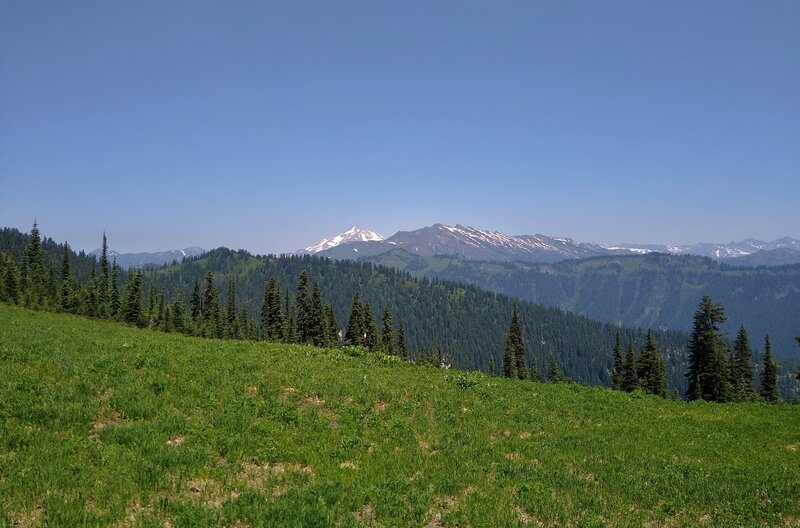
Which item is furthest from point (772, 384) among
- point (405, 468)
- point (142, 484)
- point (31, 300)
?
point (31, 300)

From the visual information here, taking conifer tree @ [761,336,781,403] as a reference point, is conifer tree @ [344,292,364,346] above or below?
above

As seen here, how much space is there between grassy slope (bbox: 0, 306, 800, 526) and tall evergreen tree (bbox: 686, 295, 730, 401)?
1753 inches

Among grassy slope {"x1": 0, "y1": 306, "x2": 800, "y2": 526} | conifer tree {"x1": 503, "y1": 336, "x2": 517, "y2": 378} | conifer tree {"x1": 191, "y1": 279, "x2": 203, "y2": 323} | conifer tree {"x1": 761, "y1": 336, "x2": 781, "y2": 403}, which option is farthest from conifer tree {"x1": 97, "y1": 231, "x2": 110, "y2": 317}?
conifer tree {"x1": 761, "y1": 336, "x2": 781, "y2": 403}

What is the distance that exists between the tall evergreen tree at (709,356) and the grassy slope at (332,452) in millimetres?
44528

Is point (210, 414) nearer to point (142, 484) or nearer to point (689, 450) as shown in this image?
point (142, 484)

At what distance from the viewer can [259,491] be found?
10.1 metres

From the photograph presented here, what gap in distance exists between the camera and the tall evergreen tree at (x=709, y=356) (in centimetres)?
6078

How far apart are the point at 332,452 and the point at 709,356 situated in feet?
216

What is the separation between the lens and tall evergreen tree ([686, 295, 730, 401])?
6078cm

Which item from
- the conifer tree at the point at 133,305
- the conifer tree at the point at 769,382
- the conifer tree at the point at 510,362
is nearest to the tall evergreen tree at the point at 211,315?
the conifer tree at the point at 133,305

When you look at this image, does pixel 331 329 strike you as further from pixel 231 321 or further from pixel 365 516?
pixel 365 516

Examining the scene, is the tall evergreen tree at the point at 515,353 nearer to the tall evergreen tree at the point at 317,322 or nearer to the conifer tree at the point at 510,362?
the conifer tree at the point at 510,362

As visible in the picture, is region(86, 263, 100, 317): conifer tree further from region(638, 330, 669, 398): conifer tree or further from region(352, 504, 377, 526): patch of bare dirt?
region(352, 504, 377, 526): patch of bare dirt

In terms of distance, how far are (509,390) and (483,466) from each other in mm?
11624
